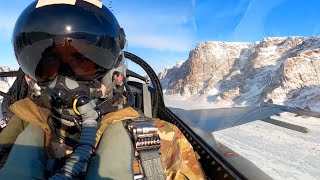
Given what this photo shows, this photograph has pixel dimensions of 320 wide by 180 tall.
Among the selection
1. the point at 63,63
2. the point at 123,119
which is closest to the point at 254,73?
the point at 123,119

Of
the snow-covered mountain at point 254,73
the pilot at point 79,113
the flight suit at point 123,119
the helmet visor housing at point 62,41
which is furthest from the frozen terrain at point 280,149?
the snow-covered mountain at point 254,73

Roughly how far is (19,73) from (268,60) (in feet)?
159

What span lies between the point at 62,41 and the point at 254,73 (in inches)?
1833

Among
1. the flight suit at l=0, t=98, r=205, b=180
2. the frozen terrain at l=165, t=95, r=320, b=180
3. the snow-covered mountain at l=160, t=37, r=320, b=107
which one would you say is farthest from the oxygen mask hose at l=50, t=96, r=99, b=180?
the snow-covered mountain at l=160, t=37, r=320, b=107

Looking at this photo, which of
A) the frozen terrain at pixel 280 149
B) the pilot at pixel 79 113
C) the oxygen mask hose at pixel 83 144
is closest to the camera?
the oxygen mask hose at pixel 83 144

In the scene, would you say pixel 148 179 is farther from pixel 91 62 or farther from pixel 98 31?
pixel 98 31

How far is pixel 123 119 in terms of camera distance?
1584 mm

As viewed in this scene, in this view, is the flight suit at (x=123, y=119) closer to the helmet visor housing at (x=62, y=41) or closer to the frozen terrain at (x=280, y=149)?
the helmet visor housing at (x=62, y=41)

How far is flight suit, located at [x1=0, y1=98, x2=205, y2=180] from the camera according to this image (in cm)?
154

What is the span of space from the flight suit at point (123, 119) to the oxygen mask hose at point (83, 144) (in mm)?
130

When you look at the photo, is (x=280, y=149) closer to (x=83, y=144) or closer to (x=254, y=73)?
(x=83, y=144)

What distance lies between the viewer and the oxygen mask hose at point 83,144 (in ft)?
3.98

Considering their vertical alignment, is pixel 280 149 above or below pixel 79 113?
below

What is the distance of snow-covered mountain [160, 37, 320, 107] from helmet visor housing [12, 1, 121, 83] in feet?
84.4
